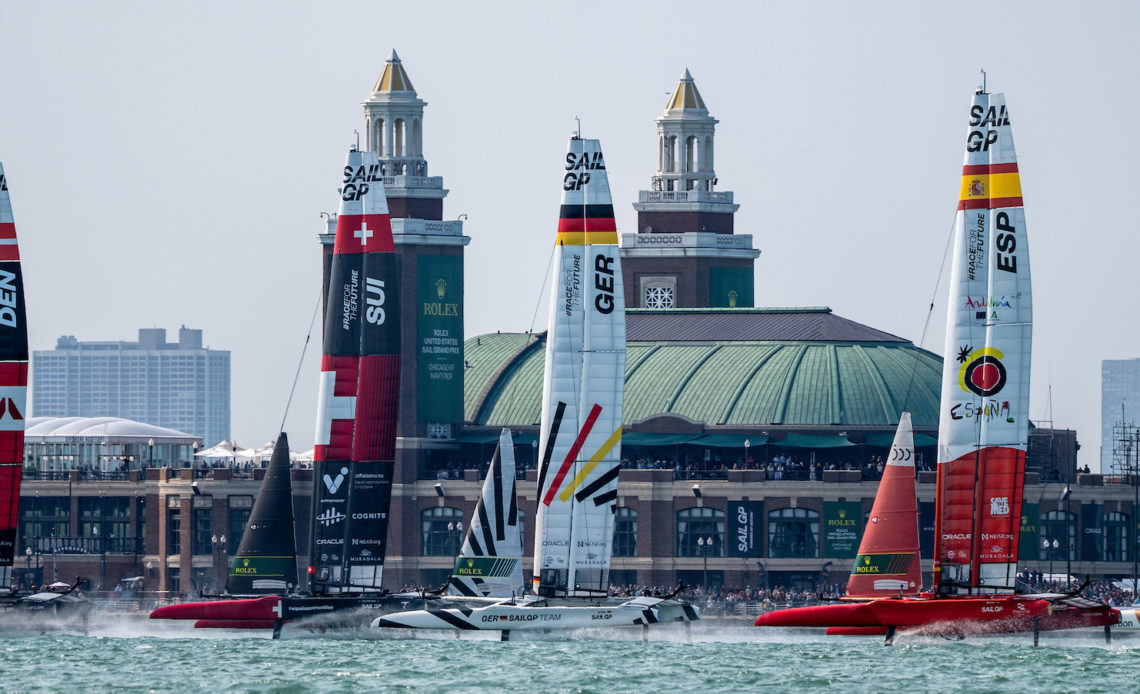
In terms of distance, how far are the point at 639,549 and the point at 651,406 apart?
417 inches

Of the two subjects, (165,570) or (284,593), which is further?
(165,570)

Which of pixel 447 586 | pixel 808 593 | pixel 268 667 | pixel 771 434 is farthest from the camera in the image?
pixel 771 434

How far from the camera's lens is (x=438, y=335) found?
138 m

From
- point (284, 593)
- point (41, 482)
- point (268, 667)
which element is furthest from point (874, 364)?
point (268, 667)

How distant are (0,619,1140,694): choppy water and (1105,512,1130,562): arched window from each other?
42952 mm

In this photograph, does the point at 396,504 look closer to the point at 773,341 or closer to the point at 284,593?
the point at 773,341

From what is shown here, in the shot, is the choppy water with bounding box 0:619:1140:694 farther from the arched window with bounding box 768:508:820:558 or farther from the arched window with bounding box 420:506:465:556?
the arched window with bounding box 420:506:465:556

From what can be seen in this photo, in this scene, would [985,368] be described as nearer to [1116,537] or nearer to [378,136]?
[1116,537]

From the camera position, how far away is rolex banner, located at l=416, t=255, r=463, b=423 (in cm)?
13788

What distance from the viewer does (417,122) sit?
141 metres

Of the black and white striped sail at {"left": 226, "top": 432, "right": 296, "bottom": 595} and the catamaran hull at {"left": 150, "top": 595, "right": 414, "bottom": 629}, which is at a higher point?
the black and white striped sail at {"left": 226, "top": 432, "right": 296, "bottom": 595}

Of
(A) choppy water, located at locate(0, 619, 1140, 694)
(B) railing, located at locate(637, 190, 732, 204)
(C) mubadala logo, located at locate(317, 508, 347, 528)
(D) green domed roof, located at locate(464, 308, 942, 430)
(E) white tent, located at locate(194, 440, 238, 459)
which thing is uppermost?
(B) railing, located at locate(637, 190, 732, 204)


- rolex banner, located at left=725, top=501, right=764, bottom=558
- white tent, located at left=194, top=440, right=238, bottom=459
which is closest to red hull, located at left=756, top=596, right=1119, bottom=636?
rolex banner, located at left=725, top=501, right=764, bottom=558

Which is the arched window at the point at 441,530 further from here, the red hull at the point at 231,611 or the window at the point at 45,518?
the red hull at the point at 231,611
